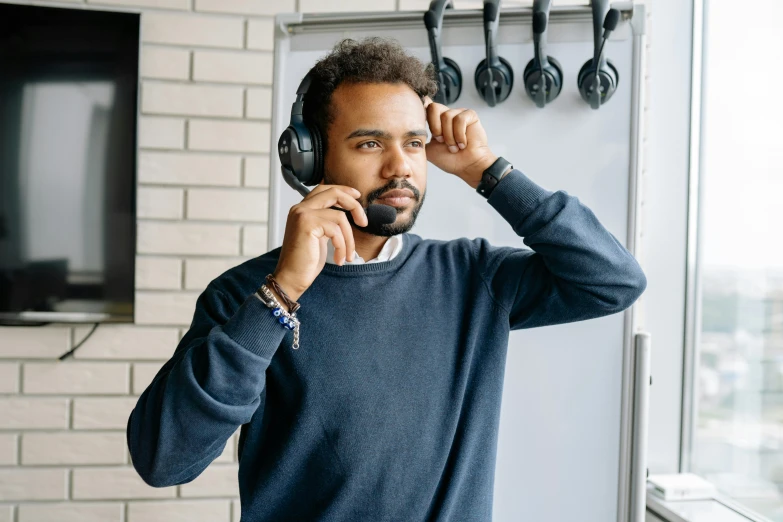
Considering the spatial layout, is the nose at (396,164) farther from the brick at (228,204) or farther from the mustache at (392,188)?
the brick at (228,204)

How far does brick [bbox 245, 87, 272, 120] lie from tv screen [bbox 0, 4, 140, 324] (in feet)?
1.00

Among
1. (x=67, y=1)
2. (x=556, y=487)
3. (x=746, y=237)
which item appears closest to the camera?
(x=556, y=487)

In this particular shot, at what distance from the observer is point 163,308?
1966mm

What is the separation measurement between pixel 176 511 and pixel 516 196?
1398mm

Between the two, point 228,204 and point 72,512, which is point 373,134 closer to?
point 228,204

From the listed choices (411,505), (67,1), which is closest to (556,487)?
(411,505)

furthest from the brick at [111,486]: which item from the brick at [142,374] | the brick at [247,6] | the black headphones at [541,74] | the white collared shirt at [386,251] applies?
the black headphones at [541,74]

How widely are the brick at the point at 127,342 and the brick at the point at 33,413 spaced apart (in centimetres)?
15

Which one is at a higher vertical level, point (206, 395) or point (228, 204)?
point (228, 204)

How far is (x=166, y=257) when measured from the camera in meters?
1.97

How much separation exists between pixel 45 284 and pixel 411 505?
1.29 m

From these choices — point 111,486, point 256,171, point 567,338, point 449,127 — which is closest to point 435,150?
point 449,127

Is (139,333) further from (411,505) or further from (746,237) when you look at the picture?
(746,237)

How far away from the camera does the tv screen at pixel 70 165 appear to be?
190cm
